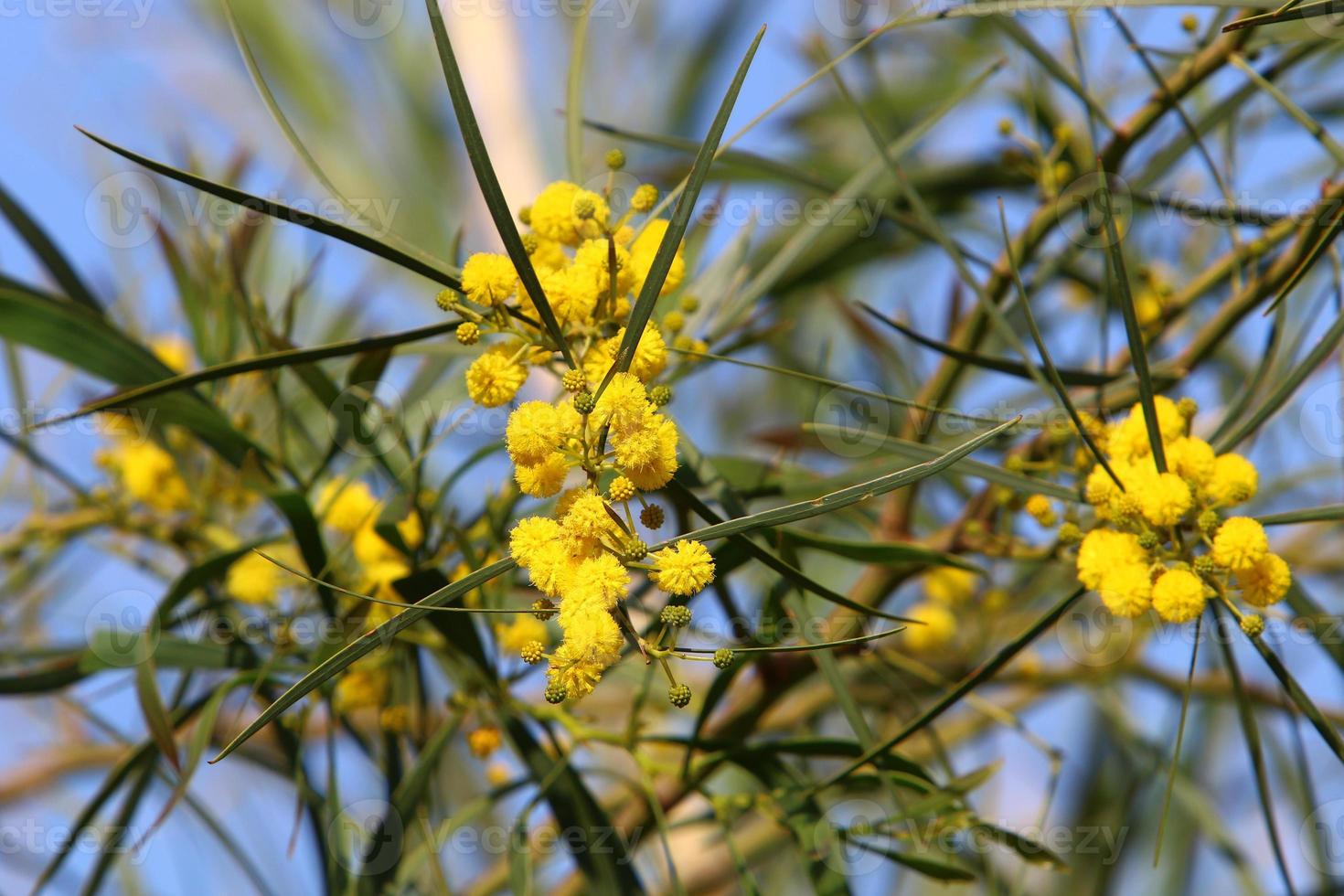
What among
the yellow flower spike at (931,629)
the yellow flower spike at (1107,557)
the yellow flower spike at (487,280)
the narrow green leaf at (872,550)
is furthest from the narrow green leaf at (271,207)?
the yellow flower spike at (931,629)

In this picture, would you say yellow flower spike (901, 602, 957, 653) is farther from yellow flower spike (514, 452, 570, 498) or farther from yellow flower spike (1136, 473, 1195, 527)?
yellow flower spike (514, 452, 570, 498)

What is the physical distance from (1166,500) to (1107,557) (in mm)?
43

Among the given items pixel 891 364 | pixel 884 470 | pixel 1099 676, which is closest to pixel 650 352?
pixel 884 470

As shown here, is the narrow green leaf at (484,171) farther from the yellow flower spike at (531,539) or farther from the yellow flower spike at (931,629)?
the yellow flower spike at (931,629)

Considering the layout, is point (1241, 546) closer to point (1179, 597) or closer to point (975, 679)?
point (1179, 597)

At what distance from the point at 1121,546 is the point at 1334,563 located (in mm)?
1098

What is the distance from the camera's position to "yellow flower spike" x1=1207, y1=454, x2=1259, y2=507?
0.61m

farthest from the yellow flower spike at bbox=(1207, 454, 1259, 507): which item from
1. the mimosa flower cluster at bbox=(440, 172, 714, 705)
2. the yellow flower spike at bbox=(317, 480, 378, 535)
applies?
the yellow flower spike at bbox=(317, 480, 378, 535)

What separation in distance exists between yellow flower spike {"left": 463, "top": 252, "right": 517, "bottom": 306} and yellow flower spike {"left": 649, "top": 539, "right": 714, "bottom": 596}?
145 millimetres

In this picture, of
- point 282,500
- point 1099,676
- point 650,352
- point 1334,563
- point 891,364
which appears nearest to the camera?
point 650,352

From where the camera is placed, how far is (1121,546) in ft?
2.00

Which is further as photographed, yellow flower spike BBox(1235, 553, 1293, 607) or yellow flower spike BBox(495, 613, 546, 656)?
yellow flower spike BBox(495, 613, 546, 656)

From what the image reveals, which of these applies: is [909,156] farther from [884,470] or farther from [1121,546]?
[1121,546]

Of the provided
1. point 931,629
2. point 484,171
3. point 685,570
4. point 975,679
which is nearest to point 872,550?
point 975,679
